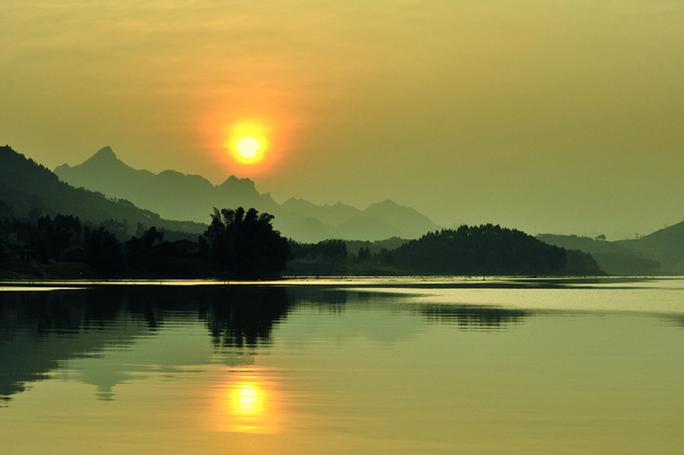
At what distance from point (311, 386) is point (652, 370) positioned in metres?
16.8

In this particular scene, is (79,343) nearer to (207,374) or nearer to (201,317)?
(207,374)

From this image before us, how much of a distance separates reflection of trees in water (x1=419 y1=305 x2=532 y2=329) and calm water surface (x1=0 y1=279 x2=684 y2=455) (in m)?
5.77

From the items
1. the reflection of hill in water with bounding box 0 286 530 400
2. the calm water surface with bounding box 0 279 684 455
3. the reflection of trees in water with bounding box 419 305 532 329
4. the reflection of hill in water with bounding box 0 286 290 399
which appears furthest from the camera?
the reflection of trees in water with bounding box 419 305 532 329

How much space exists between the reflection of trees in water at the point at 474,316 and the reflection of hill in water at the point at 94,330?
47.7 ft

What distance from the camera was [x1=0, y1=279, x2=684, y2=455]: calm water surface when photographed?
31422 mm

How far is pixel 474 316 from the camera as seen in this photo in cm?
10094

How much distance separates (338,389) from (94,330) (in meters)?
36.9

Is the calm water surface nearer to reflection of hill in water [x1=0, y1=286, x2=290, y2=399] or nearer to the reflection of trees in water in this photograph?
reflection of hill in water [x1=0, y1=286, x2=290, y2=399]

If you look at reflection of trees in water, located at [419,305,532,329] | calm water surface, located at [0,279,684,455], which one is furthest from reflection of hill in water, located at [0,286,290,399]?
reflection of trees in water, located at [419,305,532,329]

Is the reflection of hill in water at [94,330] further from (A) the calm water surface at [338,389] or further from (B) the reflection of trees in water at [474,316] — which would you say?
(B) the reflection of trees in water at [474,316]

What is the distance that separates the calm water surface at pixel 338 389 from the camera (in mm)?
31422

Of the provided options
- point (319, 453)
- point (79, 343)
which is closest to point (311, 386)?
point (319, 453)

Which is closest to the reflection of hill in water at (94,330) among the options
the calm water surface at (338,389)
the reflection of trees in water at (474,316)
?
the calm water surface at (338,389)

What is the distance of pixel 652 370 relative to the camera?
50.8 meters
